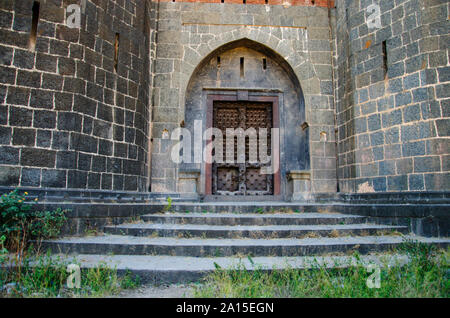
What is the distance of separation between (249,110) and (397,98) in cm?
363

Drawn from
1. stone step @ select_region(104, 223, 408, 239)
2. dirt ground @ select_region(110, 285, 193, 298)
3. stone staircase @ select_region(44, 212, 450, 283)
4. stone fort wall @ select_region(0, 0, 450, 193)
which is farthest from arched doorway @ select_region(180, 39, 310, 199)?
dirt ground @ select_region(110, 285, 193, 298)

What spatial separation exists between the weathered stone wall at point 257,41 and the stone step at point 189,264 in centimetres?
402

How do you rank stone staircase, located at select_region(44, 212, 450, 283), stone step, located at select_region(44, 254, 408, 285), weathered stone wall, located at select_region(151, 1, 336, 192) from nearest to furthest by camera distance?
stone step, located at select_region(44, 254, 408, 285)
stone staircase, located at select_region(44, 212, 450, 283)
weathered stone wall, located at select_region(151, 1, 336, 192)

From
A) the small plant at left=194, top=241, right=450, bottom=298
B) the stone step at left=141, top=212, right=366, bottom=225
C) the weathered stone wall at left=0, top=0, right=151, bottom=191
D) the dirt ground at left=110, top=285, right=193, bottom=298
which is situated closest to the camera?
the small plant at left=194, top=241, right=450, bottom=298

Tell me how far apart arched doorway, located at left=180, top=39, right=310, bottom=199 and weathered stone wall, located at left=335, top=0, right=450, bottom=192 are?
4.82 feet

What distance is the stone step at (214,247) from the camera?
357 centimetres

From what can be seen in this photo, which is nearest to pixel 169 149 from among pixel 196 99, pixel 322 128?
pixel 196 99

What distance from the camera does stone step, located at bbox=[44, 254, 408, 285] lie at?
295cm

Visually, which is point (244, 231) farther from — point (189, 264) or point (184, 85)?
point (184, 85)

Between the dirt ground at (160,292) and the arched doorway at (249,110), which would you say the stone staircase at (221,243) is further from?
the arched doorway at (249,110)

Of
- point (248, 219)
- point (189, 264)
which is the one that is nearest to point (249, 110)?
point (248, 219)

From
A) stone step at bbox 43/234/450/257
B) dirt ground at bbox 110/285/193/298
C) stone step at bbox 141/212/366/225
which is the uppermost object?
stone step at bbox 141/212/366/225

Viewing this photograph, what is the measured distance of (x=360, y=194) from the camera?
Answer: 5906 millimetres

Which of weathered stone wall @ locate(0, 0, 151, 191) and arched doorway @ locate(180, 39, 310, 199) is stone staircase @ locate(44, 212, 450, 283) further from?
arched doorway @ locate(180, 39, 310, 199)
